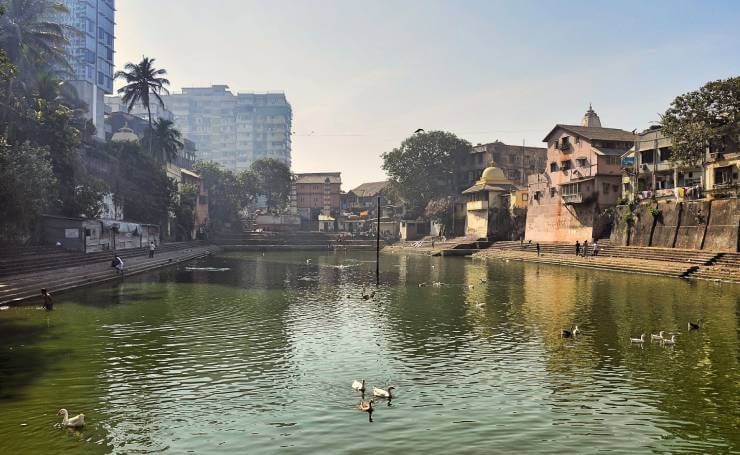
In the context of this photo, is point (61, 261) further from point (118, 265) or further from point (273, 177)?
point (273, 177)

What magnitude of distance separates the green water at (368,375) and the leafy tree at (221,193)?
73.6m

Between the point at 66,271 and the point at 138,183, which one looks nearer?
the point at 66,271

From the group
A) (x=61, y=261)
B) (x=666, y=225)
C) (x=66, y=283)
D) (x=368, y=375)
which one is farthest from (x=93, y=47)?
(x=368, y=375)

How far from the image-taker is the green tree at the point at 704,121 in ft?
148

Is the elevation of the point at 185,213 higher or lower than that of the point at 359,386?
higher

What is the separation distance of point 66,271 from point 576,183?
Answer: 169 feet

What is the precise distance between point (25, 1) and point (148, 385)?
168ft

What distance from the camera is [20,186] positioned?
33.4m

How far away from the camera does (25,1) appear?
51.1 meters

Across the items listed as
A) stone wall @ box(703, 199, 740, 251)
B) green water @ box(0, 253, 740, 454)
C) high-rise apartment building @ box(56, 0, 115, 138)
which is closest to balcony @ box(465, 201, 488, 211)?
stone wall @ box(703, 199, 740, 251)

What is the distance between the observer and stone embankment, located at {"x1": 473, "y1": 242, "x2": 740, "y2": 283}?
39744 mm

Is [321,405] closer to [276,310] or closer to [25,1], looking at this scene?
[276,310]

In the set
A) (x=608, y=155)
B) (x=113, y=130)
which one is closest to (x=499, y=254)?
(x=608, y=155)

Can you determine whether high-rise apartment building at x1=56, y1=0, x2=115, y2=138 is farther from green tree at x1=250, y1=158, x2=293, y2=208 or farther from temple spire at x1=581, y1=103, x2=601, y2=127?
temple spire at x1=581, y1=103, x2=601, y2=127
